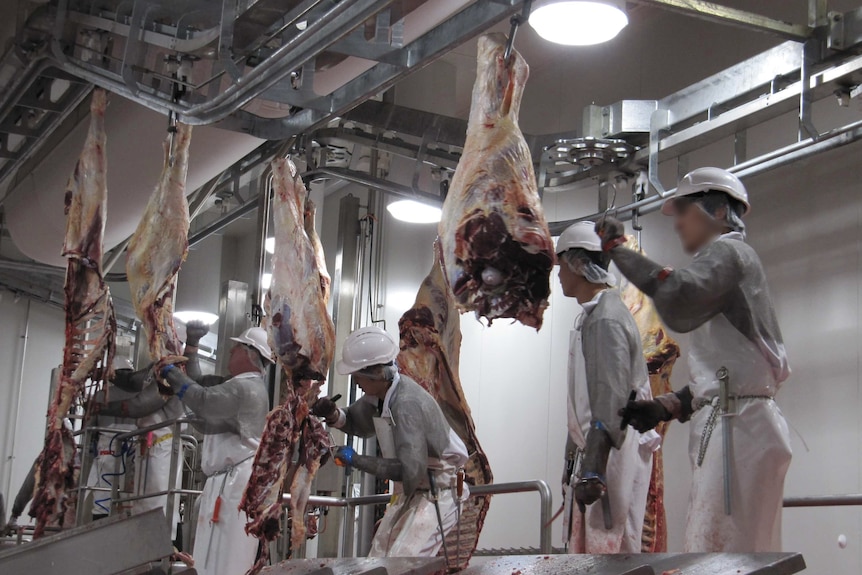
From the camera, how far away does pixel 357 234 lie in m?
11.5

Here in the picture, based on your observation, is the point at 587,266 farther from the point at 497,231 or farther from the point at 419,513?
the point at 497,231

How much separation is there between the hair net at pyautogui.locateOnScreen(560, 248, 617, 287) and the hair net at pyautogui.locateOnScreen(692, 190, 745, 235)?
111cm

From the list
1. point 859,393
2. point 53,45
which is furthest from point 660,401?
point 53,45

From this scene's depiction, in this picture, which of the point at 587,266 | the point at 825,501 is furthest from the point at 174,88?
the point at 825,501

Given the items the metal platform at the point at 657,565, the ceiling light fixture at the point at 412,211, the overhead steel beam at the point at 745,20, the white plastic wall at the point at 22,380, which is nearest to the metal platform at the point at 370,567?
the metal platform at the point at 657,565

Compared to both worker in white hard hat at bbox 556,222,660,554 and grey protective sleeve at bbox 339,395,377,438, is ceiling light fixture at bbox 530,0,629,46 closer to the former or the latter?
worker in white hard hat at bbox 556,222,660,554

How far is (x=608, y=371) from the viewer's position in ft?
17.4

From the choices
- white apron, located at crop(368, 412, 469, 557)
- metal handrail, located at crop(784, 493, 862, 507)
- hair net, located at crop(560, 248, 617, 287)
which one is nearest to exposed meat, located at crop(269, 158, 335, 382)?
white apron, located at crop(368, 412, 469, 557)

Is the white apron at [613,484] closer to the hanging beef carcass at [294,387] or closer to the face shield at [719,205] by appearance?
the face shield at [719,205]

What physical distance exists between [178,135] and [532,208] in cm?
335

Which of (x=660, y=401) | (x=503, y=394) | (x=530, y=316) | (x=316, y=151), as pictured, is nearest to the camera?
(x=530, y=316)

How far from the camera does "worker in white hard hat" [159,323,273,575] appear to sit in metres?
7.40

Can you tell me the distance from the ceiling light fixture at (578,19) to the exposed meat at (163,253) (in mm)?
2258

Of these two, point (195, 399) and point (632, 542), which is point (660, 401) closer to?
point (632, 542)
